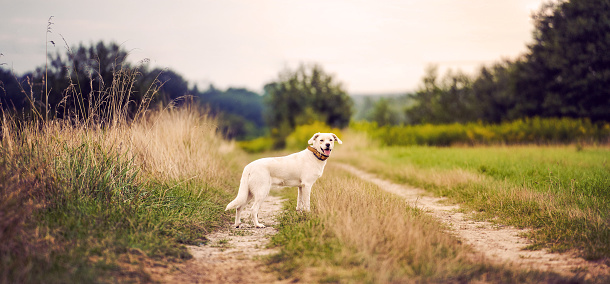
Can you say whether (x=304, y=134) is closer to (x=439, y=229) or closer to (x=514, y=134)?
(x=514, y=134)

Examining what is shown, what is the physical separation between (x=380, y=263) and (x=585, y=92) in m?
23.6

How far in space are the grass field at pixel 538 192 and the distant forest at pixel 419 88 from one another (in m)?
6.43

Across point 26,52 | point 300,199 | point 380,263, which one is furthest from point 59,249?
point 26,52

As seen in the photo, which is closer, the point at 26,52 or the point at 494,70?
the point at 26,52

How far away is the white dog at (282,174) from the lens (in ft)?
18.8

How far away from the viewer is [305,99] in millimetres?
47031

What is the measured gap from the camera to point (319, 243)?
4.44 meters

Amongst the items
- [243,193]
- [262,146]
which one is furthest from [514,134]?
[262,146]

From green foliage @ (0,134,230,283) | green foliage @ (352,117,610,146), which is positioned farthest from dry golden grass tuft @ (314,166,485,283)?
green foliage @ (352,117,610,146)

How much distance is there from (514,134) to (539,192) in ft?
46.9

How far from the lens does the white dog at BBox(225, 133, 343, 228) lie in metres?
5.73

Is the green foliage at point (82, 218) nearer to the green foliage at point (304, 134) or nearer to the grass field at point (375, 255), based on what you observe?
the grass field at point (375, 255)

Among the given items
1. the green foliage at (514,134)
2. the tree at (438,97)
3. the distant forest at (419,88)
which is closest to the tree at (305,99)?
the distant forest at (419,88)

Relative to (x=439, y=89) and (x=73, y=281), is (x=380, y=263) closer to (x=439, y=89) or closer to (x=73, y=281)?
(x=73, y=281)
